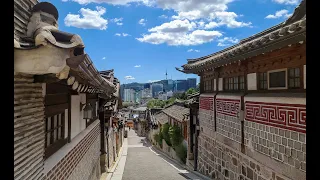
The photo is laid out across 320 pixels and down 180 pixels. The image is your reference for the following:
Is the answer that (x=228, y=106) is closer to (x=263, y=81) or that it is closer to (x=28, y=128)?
(x=263, y=81)

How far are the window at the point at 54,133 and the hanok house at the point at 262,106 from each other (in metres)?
4.79

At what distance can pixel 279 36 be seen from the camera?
5.80 meters

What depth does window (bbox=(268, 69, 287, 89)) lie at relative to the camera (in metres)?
7.18

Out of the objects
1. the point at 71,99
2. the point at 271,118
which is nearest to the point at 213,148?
the point at 271,118

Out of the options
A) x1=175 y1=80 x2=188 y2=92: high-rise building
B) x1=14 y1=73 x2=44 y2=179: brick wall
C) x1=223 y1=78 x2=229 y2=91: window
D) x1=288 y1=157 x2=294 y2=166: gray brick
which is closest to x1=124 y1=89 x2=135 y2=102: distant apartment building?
x1=175 y1=80 x2=188 y2=92: high-rise building

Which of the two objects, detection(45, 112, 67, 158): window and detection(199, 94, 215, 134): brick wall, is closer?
detection(45, 112, 67, 158): window

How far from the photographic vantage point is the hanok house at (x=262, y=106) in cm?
630

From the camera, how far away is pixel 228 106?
1096cm

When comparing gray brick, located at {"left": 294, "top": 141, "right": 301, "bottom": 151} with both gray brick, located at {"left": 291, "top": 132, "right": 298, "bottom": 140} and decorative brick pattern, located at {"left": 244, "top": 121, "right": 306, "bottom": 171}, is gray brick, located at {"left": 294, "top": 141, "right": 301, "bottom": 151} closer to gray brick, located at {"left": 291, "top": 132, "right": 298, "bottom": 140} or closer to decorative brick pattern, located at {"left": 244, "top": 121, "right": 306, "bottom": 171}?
decorative brick pattern, located at {"left": 244, "top": 121, "right": 306, "bottom": 171}

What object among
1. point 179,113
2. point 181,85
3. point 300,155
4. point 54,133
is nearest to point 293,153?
point 300,155

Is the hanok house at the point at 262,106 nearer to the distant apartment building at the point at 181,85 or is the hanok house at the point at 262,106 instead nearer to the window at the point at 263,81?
the window at the point at 263,81

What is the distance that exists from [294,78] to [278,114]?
1.03 metres

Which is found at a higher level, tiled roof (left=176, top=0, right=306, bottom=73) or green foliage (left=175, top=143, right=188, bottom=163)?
tiled roof (left=176, top=0, right=306, bottom=73)
